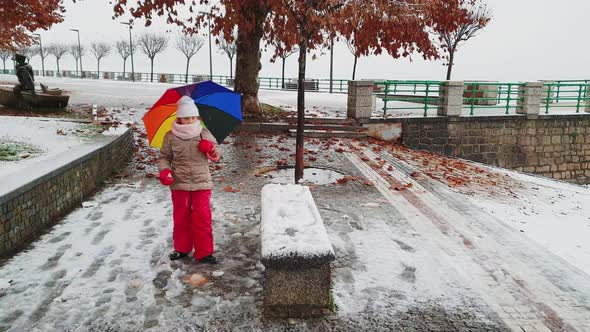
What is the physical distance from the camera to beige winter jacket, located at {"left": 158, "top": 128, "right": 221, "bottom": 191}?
4488 millimetres

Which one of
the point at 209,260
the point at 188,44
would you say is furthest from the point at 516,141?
the point at 188,44

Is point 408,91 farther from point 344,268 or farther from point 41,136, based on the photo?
point 344,268

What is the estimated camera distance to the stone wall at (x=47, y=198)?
4.90m

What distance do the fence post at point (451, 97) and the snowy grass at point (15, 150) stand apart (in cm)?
1206

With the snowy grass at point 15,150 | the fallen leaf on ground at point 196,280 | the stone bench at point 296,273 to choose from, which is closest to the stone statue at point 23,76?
the snowy grass at point 15,150

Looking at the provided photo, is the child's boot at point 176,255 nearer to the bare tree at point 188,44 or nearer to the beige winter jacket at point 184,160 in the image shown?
the beige winter jacket at point 184,160

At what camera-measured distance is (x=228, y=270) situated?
15.3 ft

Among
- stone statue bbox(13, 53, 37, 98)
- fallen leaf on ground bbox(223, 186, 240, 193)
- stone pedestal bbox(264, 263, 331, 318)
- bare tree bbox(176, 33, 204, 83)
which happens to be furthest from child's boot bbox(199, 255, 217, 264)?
bare tree bbox(176, 33, 204, 83)

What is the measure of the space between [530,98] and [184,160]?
15.3m

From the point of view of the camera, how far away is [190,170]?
452 cm

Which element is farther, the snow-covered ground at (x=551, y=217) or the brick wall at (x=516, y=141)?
the brick wall at (x=516, y=141)

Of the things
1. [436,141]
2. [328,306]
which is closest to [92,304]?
[328,306]

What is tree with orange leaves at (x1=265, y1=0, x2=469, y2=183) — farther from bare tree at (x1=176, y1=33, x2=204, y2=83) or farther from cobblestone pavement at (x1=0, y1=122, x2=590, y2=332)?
bare tree at (x1=176, y1=33, x2=204, y2=83)

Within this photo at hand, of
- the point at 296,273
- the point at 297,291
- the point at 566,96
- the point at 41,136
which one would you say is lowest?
the point at 297,291
